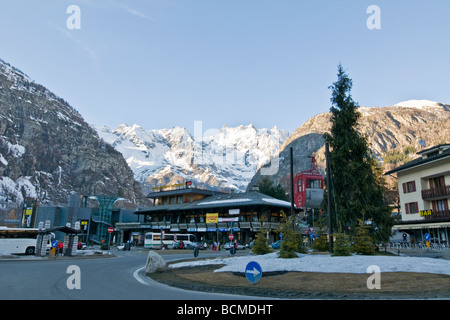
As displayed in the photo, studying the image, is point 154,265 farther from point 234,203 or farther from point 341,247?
point 234,203

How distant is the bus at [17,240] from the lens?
1334 inches

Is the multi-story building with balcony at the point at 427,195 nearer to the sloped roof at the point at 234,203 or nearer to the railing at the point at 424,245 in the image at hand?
the railing at the point at 424,245

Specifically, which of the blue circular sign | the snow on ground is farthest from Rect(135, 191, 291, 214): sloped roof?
the blue circular sign

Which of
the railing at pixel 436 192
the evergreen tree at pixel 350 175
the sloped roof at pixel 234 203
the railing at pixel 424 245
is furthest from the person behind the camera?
the sloped roof at pixel 234 203

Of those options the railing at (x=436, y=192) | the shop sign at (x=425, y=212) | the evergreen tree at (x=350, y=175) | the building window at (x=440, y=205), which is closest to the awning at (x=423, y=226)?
the shop sign at (x=425, y=212)

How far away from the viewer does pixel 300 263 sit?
17281 mm

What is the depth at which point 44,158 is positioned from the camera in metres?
169

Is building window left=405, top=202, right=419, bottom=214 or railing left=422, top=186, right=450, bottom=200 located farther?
building window left=405, top=202, right=419, bottom=214

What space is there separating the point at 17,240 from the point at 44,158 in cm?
15033

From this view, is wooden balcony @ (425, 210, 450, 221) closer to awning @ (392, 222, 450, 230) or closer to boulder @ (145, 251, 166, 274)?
awning @ (392, 222, 450, 230)

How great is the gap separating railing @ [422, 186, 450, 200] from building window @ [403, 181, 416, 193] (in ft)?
8.38

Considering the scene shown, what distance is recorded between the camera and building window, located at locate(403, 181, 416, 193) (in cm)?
4681

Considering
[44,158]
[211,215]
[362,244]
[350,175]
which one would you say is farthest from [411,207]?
[44,158]
